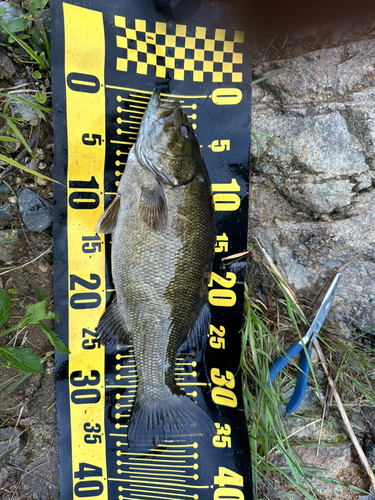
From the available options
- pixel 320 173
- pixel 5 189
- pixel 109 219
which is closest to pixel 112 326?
pixel 109 219

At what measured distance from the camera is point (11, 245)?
1958 millimetres

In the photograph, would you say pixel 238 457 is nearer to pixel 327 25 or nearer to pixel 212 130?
pixel 212 130

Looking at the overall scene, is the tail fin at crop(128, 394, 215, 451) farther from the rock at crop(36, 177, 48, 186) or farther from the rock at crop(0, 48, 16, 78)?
the rock at crop(0, 48, 16, 78)

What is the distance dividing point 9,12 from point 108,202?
126 cm

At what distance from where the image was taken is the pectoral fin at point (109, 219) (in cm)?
186

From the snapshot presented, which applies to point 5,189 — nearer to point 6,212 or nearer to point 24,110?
point 6,212

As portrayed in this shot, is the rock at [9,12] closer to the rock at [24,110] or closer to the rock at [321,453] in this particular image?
the rock at [24,110]

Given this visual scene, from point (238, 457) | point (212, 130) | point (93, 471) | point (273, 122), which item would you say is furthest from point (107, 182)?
point (238, 457)

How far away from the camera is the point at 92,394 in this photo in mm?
1987

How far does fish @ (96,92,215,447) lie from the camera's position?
68.7 inches

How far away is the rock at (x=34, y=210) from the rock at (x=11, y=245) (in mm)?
104

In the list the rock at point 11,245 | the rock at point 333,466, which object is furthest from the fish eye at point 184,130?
the rock at point 333,466

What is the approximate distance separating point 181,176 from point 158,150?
21 centimetres

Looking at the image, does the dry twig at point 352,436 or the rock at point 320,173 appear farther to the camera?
the dry twig at point 352,436
